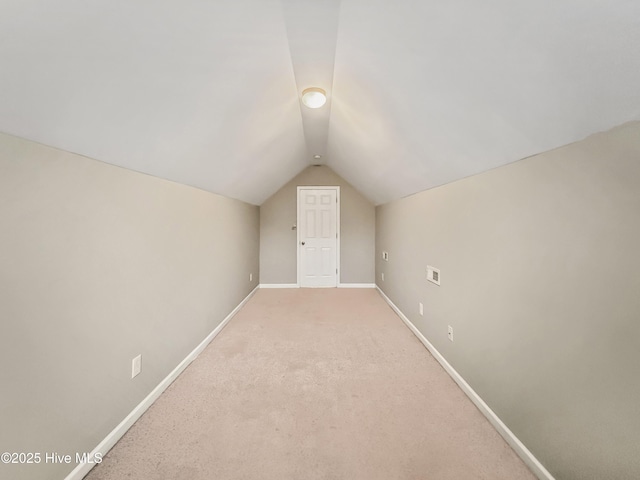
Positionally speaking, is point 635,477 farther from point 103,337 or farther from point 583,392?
point 103,337

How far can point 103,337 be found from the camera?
55.7 inches

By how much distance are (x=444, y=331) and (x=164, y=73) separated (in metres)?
2.58

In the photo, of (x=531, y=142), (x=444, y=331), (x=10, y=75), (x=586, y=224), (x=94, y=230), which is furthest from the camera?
(x=444, y=331)

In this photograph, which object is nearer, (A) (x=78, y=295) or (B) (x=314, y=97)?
(A) (x=78, y=295)

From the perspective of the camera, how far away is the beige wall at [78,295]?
101cm

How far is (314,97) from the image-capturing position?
2.15 metres

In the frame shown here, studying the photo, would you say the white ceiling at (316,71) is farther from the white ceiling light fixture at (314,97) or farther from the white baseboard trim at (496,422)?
the white baseboard trim at (496,422)

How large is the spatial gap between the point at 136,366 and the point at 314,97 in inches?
91.3

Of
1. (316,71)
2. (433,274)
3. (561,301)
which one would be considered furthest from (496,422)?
(316,71)

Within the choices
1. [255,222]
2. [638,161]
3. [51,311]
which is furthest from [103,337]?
[255,222]

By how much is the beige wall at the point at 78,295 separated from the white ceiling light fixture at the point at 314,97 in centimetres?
129

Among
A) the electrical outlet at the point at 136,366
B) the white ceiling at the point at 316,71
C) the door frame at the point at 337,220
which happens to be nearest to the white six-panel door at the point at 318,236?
the door frame at the point at 337,220

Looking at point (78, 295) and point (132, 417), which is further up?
point (78, 295)

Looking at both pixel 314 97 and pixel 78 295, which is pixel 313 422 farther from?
pixel 314 97
